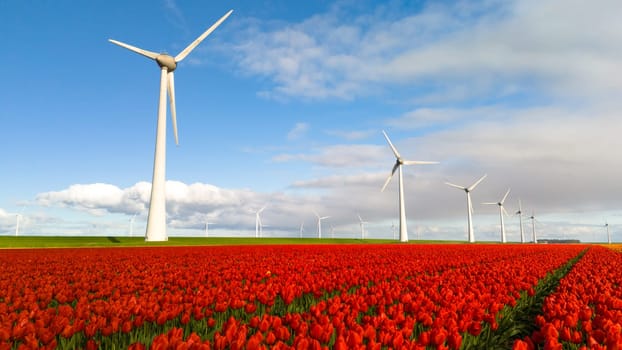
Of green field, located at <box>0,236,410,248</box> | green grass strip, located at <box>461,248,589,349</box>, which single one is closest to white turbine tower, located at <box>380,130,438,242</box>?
green field, located at <box>0,236,410,248</box>

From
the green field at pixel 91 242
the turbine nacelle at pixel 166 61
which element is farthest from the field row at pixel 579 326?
the turbine nacelle at pixel 166 61

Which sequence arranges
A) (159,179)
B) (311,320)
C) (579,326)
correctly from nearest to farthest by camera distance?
1. (311,320)
2. (579,326)
3. (159,179)

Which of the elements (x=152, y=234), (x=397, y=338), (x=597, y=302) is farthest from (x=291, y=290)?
(x=152, y=234)

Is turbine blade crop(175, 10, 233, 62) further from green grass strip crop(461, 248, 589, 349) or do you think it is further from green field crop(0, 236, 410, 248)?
green grass strip crop(461, 248, 589, 349)

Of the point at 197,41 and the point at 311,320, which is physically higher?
the point at 197,41

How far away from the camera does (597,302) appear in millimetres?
8562

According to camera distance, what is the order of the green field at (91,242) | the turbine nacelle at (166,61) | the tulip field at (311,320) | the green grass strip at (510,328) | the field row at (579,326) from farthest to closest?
the turbine nacelle at (166,61) → the green field at (91,242) → the green grass strip at (510,328) → the field row at (579,326) → the tulip field at (311,320)

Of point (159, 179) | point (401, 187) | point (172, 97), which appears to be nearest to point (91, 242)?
point (159, 179)

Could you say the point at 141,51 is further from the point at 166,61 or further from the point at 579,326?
the point at 579,326

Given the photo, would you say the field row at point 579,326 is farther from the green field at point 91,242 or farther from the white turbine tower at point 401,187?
the white turbine tower at point 401,187

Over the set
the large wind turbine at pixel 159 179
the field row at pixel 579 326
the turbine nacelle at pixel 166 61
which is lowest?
the field row at pixel 579 326

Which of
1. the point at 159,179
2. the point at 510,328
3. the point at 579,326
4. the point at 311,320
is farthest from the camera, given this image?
the point at 159,179

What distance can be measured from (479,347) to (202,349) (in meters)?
4.14

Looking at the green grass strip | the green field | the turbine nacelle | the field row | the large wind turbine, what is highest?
the turbine nacelle
